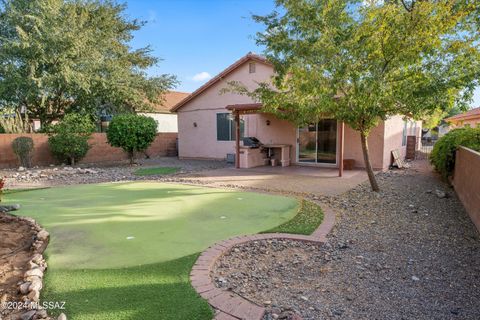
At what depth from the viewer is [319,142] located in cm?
1388

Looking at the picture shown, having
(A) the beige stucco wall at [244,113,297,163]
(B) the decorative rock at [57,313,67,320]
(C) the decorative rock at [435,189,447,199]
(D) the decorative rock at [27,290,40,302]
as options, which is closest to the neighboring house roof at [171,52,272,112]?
(A) the beige stucco wall at [244,113,297,163]

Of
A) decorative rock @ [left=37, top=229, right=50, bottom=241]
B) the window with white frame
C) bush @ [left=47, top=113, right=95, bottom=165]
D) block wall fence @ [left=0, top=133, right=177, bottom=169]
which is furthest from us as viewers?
the window with white frame

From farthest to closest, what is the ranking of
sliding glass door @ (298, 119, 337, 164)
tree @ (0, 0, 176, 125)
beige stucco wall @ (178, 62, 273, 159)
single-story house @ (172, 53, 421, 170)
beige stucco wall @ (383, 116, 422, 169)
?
tree @ (0, 0, 176, 125) → beige stucco wall @ (178, 62, 273, 159) → sliding glass door @ (298, 119, 337, 164) → single-story house @ (172, 53, 421, 170) → beige stucco wall @ (383, 116, 422, 169)

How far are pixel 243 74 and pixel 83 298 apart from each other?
1414 centimetres

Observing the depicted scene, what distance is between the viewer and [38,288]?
10.6ft

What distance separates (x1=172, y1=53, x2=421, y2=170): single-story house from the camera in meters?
13.2

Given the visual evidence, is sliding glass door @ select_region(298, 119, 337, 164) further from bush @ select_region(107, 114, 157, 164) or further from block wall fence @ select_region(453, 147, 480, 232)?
bush @ select_region(107, 114, 157, 164)

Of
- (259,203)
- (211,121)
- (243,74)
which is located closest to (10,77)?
(211,121)

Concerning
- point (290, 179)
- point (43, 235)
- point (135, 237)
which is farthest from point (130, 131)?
A: point (135, 237)

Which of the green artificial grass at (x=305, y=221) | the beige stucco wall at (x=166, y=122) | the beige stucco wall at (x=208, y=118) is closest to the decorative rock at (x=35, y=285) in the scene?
the green artificial grass at (x=305, y=221)

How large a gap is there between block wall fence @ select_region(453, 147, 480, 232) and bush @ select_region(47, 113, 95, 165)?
48.6ft

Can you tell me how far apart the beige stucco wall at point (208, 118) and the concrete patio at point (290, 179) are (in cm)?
390

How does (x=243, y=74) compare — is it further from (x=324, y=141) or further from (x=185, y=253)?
(x=185, y=253)

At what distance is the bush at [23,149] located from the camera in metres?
13.7
